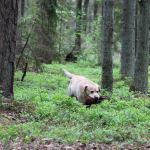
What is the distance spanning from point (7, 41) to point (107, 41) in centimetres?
397

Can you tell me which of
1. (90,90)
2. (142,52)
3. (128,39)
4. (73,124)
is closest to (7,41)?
(73,124)

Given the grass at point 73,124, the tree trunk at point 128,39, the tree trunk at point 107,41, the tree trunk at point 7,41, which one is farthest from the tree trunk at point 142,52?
the tree trunk at point 7,41

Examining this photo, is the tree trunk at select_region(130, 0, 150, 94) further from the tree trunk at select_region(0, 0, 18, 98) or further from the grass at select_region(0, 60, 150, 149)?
the tree trunk at select_region(0, 0, 18, 98)

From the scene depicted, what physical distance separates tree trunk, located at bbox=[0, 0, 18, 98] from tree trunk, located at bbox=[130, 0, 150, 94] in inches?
208

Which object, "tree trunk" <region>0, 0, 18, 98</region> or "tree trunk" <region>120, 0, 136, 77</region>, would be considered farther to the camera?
"tree trunk" <region>120, 0, 136, 77</region>

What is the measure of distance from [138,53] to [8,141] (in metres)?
6.59

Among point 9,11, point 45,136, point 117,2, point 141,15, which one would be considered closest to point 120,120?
point 45,136

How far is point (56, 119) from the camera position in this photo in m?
5.21

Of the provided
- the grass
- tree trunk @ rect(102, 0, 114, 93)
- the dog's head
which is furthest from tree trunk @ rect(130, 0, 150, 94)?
the dog's head

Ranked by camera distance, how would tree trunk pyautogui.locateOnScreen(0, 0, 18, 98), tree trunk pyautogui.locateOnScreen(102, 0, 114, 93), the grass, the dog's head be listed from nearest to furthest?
the grass, tree trunk pyautogui.locateOnScreen(0, 0, 18, 98), the dog's head, tree trunk pyautogui.locateOnScreen(102, 0, 114, 93)

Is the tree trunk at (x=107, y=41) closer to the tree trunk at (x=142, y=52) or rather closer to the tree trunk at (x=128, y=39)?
the tree trunk at (x=142, y=52)

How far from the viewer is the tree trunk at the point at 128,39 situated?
1260cm

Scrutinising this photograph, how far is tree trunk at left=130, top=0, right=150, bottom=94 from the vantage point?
27.3ft

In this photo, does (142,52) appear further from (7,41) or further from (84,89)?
(7,41)
